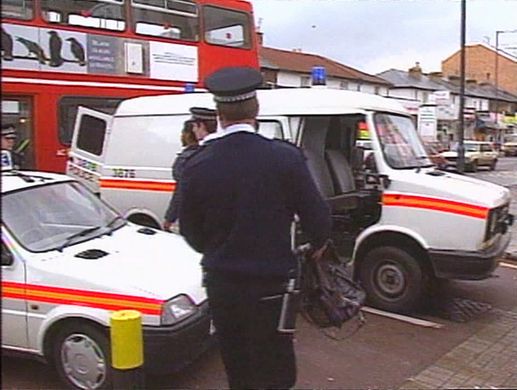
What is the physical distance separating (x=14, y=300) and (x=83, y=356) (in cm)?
69

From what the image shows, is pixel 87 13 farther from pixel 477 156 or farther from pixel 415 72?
pixel 415 72

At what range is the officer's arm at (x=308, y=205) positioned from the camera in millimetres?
3095

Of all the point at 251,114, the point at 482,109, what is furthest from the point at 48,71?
the point at 482,109

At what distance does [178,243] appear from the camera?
5770 millimetres

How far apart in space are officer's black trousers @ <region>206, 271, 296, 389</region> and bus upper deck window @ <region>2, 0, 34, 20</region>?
7.05 metres

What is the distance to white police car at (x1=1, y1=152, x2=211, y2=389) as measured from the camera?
4551 millimetres

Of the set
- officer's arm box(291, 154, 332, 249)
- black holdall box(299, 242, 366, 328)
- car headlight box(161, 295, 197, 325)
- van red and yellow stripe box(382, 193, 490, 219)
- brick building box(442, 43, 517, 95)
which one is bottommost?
car headlight box(161, 295, 197, 325)

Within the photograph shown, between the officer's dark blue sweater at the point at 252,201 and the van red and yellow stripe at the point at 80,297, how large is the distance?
149 centimetres

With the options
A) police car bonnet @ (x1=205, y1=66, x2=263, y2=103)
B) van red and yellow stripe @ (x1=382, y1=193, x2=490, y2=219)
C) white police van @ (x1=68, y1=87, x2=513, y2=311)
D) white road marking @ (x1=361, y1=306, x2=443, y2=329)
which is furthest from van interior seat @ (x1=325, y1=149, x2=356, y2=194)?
police car bonnet @ (x1=205, y1=66, x2=263, y2=103)

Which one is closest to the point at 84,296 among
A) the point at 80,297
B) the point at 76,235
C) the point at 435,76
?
the point at 80,297

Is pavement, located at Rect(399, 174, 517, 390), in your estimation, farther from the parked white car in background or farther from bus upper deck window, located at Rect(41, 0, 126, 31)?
the parked white car in background

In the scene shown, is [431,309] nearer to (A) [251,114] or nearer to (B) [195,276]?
(B) [195,276]

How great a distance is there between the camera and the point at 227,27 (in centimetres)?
1174

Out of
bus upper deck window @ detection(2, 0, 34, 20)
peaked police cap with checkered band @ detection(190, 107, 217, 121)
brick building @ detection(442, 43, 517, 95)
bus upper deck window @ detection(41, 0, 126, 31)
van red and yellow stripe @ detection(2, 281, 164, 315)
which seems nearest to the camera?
van red and yellow stripe @ detection(2, 281, 164, 315)
